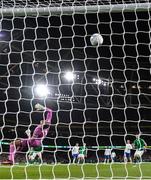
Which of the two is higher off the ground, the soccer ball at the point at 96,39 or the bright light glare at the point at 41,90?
the bright light glare at the point at 41,90

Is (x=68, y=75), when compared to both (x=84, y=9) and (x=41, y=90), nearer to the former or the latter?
(x=41, y=90)

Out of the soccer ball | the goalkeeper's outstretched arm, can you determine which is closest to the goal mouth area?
the soccer ball

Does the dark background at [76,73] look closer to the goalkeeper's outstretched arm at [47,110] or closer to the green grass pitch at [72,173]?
the goalkeeper's outstretched arm at [47,110]

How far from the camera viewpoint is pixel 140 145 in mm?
15234

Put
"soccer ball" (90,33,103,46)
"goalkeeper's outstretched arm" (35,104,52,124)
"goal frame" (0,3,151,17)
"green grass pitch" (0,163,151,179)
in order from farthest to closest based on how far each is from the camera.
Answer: "goalkeeper's outstretched arm" (35,104,52,124) → "soccer ball" (90,33,103,46) → "green grass pitch" (0,163,151,179) → "goal frame" (0,3,151,17)

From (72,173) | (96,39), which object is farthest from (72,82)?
(72,173)

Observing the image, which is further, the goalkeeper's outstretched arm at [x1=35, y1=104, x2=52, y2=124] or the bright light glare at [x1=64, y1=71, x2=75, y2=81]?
the bright light glare at [x1=64, y1=71, x2=75, y2=81]

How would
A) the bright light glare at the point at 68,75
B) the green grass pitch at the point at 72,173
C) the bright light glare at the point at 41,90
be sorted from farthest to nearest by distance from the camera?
the bright light glare at the point at 41,90
the bright light glare at the point at 68,75
the green grass pitch at the point at 72,173

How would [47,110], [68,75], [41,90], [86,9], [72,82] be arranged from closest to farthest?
[86,9]
[47,110]
[68,75]
[72,82]
[41,90]

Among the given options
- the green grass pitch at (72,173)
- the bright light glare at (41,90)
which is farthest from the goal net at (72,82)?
the green grass pitch at (72,173)

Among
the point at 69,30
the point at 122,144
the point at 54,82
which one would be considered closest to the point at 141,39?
the point at 69,30

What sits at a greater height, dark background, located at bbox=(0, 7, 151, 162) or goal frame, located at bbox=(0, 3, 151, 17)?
dark background, located at bbox=(0, 7, 151, 162)

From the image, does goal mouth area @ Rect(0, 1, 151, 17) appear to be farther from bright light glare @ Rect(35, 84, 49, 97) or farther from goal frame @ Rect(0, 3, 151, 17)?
bright light glare @ Rect(35, 84, 49, 97)

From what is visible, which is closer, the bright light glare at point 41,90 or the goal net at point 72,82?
the goal net at point 72,82
